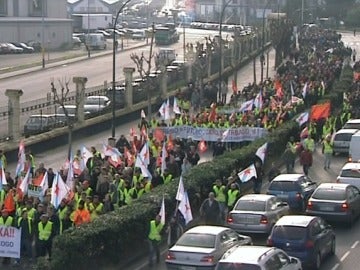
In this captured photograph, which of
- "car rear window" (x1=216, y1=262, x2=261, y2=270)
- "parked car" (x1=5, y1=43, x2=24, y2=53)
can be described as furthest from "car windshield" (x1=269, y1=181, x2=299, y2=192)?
"parked car" (x1=5, y1=43, x2=24, y2=53)

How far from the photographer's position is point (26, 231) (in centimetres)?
2116

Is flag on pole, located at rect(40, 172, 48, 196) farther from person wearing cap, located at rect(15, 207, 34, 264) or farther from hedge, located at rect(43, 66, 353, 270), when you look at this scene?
person wearing cap, located at rect(15, 207, 34, 264)

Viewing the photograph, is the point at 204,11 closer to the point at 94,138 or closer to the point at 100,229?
the point at 94,138

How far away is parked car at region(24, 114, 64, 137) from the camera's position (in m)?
40.6

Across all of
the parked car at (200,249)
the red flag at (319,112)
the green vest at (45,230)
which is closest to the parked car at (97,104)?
the red flag at (319,112)

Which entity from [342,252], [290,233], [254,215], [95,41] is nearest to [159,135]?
[254,215]

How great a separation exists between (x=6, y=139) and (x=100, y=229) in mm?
18462

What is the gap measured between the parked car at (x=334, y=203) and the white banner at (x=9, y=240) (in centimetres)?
847

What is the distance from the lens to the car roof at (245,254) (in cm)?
1788

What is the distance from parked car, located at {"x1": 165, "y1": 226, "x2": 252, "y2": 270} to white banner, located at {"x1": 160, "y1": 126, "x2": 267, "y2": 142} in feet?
52.1

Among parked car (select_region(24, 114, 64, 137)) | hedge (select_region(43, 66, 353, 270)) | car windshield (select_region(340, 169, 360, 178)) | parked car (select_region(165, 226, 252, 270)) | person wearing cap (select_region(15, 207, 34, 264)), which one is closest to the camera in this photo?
parked car (select_region(165, 226, 252, 270))

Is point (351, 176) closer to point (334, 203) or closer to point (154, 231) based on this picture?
point (334, 203)

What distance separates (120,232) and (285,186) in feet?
23.6

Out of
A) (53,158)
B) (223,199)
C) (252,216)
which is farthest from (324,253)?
(53,158)
